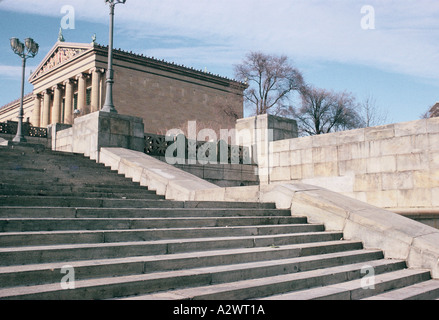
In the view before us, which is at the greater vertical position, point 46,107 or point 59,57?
point 59,57

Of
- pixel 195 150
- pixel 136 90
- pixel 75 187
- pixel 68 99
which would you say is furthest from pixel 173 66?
pixel 75 187

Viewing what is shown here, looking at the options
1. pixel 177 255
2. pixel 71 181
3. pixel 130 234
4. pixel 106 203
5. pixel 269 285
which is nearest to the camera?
pixel 269 285

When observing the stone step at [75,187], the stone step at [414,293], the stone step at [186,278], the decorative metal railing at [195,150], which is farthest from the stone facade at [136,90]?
the stone step at [414,293]

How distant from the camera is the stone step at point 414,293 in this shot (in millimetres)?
5547

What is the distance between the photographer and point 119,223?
6020 millimetres

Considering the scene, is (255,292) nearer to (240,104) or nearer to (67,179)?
(67,179)

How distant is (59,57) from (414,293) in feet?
171

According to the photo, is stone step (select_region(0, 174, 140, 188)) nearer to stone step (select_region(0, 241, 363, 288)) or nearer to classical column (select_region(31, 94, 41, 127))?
stone step (select_region(0, 241, 363, 288))

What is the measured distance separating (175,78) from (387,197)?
3836cm

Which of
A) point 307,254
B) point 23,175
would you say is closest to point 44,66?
point 23,175

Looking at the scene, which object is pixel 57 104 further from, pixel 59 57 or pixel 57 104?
pixel 59 57

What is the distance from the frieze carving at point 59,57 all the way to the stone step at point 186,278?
4471 centimetres
